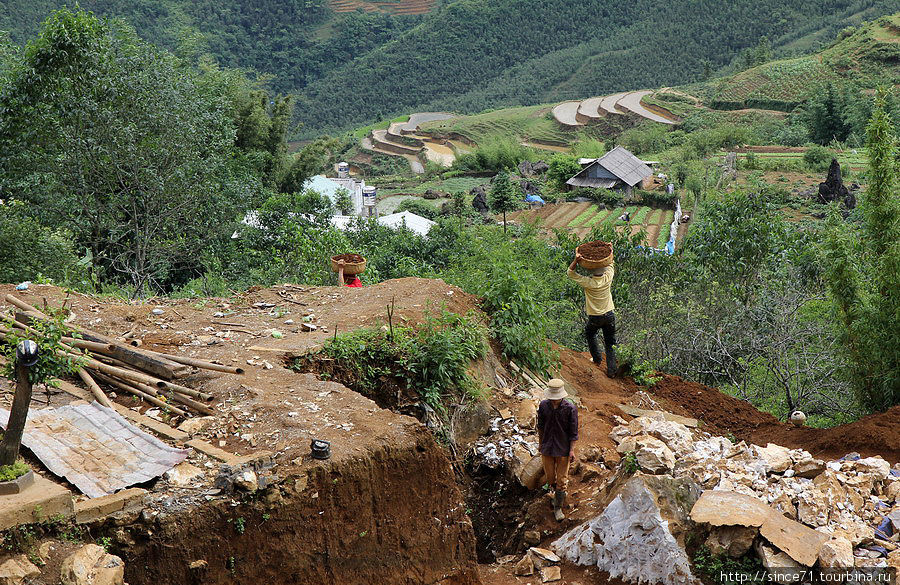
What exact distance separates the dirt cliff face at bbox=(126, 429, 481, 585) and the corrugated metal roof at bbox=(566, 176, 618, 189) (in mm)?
37515

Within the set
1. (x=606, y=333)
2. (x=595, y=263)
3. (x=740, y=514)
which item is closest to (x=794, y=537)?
(x=740, y=514)

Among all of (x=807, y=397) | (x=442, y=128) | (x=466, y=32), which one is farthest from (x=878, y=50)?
(x=807, y=397)

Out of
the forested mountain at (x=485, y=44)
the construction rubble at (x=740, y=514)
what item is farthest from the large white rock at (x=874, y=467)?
the forested mountain at (x=485, y=44)

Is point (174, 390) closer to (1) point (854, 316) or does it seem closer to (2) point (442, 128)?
(1) point (854, 316)

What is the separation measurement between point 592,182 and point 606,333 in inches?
1390

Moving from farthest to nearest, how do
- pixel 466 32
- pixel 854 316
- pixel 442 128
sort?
pixel 466 32 → pixel 442 128 → pixel 854 316

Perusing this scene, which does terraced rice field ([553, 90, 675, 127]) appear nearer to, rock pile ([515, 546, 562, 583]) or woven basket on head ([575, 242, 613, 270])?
woven basket on head ([575, 242, 613, 270])

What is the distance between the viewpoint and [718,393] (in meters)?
8.12

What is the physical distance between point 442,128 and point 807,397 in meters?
54.3

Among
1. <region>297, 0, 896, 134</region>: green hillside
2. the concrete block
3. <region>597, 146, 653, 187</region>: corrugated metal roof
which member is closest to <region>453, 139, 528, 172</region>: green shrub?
<region>597, 146, 653, 187</region>: corrugated metal roof

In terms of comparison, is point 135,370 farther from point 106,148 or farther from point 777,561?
point 106,148

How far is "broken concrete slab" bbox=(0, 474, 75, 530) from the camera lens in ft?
12.1

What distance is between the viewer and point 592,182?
42312 mm

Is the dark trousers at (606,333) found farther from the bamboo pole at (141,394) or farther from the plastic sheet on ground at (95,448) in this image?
the plastic sheet on ground at (95,448)
